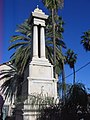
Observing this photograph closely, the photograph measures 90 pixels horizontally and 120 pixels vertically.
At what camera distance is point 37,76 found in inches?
459

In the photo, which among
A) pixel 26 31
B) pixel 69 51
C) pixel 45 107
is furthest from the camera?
pixel 69 51

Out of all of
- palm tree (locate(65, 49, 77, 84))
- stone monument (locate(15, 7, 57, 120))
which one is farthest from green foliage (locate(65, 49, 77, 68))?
stone monument (locate(15, 7, 57, 120))

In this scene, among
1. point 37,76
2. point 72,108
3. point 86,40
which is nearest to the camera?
point 72,108

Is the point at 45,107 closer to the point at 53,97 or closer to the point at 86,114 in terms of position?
the point at 53,97

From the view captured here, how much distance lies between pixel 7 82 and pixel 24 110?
14152 mm

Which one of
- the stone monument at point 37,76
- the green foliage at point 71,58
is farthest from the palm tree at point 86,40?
the stone monument at point 37,76

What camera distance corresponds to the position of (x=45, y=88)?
1148 cm

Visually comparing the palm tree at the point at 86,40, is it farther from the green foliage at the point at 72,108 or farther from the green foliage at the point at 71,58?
the green foliage at the point at 72,108

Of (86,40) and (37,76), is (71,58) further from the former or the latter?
(37,76)

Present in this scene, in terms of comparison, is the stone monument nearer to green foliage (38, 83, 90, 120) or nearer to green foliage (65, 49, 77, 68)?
green foliage (38, 83, 90, 120)

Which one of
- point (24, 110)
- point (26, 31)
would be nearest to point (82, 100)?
point (24, 110)

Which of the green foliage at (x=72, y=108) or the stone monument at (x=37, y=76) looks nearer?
the green foliage at (x=72, y=108)

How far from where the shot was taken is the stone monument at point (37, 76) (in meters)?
10.00

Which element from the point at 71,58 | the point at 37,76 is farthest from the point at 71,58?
the point at 37,76
